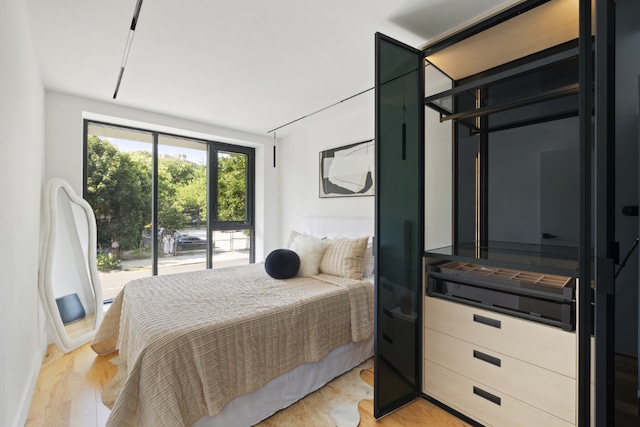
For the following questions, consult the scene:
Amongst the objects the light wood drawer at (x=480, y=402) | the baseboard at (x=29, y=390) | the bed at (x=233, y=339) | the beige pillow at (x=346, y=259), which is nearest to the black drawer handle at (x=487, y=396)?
the light wood drawer at (x=480, y=402)

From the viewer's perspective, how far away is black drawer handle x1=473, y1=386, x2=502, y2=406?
1571 mm

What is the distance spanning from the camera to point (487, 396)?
162 cm

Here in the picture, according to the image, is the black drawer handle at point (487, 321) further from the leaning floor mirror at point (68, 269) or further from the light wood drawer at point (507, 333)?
the leaning floor mirror at point (68, 269)

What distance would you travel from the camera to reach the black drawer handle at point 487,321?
5.15 feet

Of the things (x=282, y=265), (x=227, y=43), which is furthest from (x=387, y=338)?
(x=227, y=43)

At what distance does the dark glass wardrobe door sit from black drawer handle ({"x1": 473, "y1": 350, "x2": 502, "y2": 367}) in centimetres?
38

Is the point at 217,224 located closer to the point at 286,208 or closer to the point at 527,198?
the point at 286,208

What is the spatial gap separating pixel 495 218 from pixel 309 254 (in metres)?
1.62

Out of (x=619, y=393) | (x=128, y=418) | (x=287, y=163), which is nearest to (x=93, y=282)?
(x=128, y=418)

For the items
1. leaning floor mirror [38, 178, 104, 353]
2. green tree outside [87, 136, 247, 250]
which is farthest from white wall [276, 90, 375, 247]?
leaning floor mirror [38, 178, 104, 353]

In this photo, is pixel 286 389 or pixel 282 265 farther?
pixel 282 265

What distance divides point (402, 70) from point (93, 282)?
355 cm

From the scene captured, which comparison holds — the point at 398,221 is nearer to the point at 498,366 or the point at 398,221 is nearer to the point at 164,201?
the point at 498,366

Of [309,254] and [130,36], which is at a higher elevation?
[130,36]
